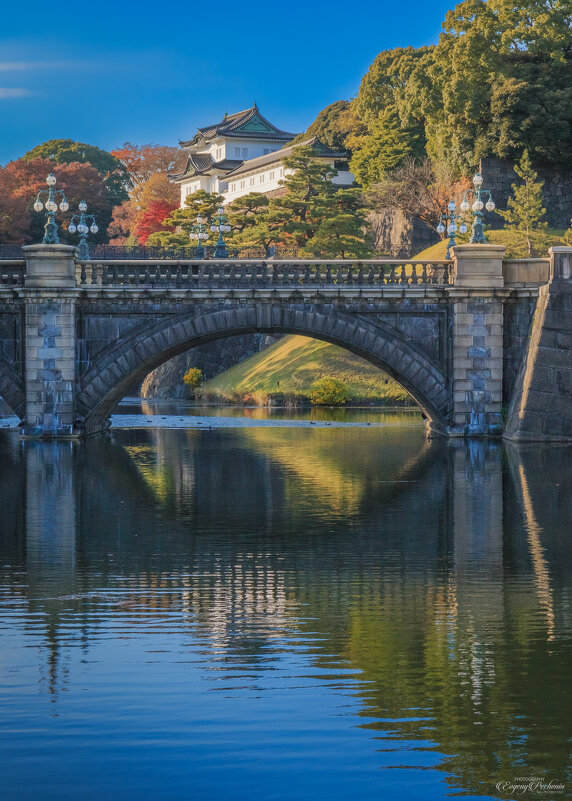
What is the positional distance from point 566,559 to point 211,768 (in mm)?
11300

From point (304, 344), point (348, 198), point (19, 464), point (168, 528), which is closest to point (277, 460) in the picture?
point (19, 464)

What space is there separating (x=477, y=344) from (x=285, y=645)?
31.9 meters

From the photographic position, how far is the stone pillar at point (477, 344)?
147 feet

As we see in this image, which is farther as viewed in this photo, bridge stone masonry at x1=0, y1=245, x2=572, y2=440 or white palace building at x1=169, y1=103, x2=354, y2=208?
white palace building at x1=169, y1=103, x2=354, y2=208

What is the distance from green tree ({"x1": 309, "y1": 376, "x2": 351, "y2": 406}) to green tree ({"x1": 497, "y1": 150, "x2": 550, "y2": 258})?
15213mm

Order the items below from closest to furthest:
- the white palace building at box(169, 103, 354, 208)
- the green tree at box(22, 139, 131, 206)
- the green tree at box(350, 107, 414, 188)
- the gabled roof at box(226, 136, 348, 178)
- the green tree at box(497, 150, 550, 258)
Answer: the green tree at box(497, 150, 550, 258) < the green tree at box(350, 107, 414, 188) < the gabled roof at box(226, 136, 348, 178) < the white palace building at box(169, 103, 354, 208) < the green tree at box(22, 139, 131, 206)

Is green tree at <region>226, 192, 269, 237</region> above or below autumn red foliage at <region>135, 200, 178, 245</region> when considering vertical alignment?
below

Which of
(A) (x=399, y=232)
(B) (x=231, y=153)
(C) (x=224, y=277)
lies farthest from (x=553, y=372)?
(B) (x=231, y=153)

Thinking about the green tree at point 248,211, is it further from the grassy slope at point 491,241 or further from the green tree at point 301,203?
the grassy slope at point 491,241

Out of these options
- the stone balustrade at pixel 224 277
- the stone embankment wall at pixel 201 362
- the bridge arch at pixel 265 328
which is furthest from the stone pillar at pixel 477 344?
the stone embankment wall at pixel 201 362

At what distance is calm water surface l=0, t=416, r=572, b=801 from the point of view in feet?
35.2

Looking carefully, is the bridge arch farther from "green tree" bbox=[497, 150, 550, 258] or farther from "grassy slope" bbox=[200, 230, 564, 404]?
"green tree" bbox=[497, 150, 550, 258]

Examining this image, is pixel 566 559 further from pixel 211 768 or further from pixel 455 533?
pixel 211 768

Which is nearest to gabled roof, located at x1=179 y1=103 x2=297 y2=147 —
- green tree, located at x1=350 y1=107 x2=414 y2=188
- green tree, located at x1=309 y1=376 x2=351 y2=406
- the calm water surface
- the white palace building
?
the white palace building
